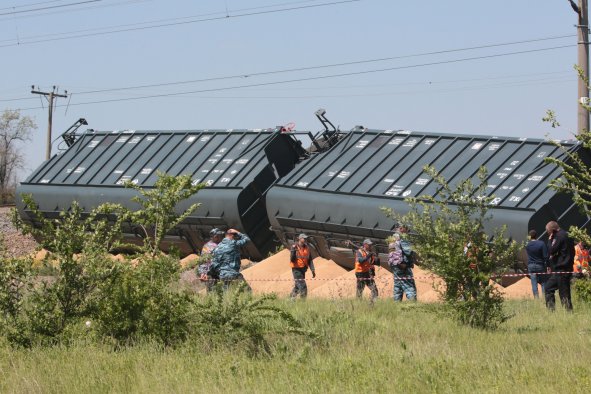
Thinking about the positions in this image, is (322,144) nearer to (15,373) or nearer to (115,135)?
(115,135)

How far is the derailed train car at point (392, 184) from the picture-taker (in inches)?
867

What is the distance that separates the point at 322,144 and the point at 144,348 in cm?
1644

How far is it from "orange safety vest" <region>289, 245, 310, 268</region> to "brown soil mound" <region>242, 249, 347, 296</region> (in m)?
1.92

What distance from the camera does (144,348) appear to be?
42.1 feet

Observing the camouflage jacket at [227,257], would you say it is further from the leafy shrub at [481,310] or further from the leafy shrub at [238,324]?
the leafy shrub at [481,310]

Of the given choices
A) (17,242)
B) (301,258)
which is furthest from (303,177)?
(17,242)

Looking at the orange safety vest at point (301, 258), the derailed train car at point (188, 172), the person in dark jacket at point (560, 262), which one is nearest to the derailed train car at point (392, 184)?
the derailed train car at point (188, 172)

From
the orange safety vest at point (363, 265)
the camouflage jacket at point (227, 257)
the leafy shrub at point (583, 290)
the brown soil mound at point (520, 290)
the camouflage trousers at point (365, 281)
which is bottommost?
the brown soil mound at point (520, 290)

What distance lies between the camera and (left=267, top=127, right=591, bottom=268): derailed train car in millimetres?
22031

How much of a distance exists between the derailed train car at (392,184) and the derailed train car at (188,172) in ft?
3.66

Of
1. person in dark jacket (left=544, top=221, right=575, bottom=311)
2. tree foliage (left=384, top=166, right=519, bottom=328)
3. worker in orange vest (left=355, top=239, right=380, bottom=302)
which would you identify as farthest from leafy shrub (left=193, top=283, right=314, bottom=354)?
worker in orange vest (left=355, top=239, right=380, bottom=302)

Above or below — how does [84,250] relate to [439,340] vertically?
above

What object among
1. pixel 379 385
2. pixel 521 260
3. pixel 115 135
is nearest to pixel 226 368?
pixel 379 385

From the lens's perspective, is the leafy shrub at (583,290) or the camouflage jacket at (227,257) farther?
the camouflage jacket at (227,257)
